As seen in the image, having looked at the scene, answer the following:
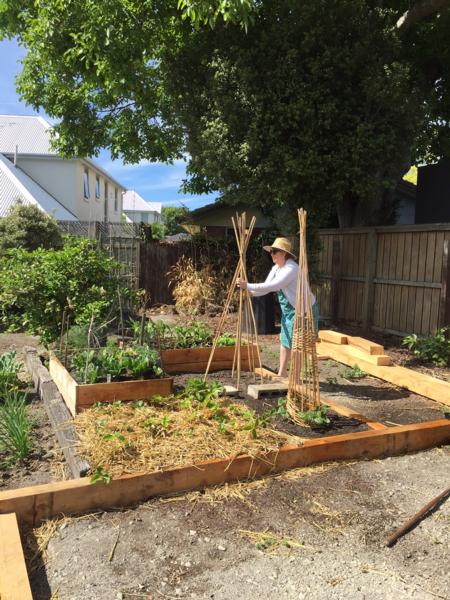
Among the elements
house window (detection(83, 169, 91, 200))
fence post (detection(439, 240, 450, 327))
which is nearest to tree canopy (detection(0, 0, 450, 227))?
fence post (detection(439, 240, 450, 327))

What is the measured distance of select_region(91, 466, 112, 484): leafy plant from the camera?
9.71 feet

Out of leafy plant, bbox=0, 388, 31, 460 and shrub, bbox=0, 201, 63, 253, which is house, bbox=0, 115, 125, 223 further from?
leafy plant, bbox=0, 388, 31, 460

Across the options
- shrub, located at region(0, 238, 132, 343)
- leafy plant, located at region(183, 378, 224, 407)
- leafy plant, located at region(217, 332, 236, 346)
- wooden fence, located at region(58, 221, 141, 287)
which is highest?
wooden fence, located at region(58, 221, 141, 287)

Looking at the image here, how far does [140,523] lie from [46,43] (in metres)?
8.98

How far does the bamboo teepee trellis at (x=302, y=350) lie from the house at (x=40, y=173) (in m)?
18.8

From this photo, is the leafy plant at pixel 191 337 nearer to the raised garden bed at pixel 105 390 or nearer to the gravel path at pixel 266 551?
the raised garden bed at pixel 105 390

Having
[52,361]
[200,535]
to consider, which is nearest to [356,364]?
[52,361]

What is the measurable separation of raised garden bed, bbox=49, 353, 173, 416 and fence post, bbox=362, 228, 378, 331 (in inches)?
238

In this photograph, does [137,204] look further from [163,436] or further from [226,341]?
[163,436]

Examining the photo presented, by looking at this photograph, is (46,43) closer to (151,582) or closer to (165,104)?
(165,104)

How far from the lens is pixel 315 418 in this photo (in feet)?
13.2

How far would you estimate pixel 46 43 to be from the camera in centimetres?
901

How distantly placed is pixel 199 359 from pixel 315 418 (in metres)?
2.33

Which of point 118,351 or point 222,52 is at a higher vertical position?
point 222,52
